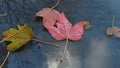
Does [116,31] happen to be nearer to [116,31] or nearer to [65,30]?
[116,31]

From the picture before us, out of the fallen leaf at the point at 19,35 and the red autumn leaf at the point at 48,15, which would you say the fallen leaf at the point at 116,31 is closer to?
the red autumn leaf at the point at 48,15

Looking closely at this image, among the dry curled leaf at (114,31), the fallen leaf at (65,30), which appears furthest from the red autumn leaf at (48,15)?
the dry curled leaf at (114,31)

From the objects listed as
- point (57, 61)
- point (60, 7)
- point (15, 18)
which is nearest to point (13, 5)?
point (15, 18)

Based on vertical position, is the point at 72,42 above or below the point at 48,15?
below

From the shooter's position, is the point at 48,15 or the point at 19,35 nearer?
the point at 19,35

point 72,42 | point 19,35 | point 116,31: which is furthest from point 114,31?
point 19,35

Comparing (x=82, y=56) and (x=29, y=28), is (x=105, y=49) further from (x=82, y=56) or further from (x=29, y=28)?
(x=29, y=28)
